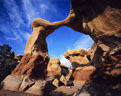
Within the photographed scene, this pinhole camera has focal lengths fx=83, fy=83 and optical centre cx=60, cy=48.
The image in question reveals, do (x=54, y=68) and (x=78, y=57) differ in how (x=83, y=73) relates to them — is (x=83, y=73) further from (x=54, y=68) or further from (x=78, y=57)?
(x=54, y=68)

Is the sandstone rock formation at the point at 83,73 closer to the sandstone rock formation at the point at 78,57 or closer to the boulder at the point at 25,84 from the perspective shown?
the sandstone rock formation at the point at 78,57

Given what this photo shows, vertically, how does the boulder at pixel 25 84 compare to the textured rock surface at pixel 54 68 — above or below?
below

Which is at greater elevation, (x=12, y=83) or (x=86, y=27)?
(x=86, y=27)

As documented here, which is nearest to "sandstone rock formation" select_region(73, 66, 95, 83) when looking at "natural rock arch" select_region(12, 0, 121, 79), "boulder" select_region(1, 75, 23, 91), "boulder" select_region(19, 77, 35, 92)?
"natural rock arch" select_region(12, 0, 121, 79)

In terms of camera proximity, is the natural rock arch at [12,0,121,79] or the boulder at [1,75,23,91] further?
the boulder at [1,75,23,91]

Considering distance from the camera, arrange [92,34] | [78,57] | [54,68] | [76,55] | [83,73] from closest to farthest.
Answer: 1. [92,34]
2. [83,73]
3. [78,57]
4. [76,55]
5. [54,68]

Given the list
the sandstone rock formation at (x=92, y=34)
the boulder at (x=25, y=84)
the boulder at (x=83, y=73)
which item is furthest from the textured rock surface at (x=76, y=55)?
the boulder at (x=25, y=84)

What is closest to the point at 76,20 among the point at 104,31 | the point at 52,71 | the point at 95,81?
the point at 104,31

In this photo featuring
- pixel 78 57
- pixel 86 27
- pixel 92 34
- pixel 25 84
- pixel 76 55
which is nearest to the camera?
pixel 92 34

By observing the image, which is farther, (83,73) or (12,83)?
(83,73)

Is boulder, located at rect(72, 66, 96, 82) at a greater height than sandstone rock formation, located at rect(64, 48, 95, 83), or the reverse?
sandstone rock formation, located at rect(64, 48, 95, 83)

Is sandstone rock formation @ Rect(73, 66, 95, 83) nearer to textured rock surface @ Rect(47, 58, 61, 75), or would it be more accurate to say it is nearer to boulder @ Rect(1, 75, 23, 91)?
boulder @ Rect(1, 75, 23, 91)

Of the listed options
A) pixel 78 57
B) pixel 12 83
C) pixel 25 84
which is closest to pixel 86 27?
pixel 25 84

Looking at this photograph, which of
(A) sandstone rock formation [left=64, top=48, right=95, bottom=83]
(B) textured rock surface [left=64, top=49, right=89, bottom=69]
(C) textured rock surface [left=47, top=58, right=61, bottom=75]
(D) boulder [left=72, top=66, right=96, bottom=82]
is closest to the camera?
(D) boulder [left=72, top=66, right=96, bottom=82]
